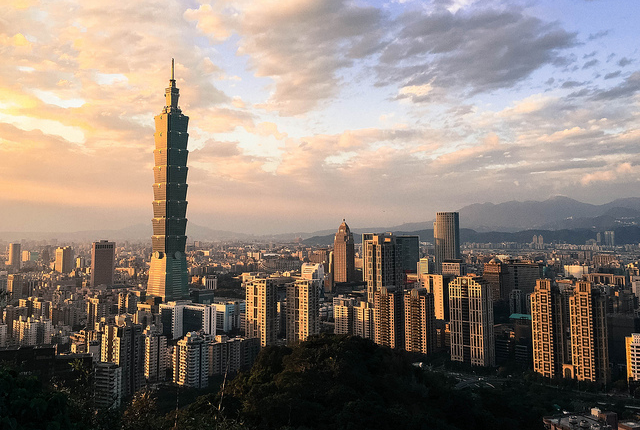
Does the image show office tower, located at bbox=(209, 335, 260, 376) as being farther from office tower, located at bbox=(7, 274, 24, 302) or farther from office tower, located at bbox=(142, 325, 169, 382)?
office tower, located at bbox=(7, 274, 24, 302)

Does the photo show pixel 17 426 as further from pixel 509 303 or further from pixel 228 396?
pixel 509 303

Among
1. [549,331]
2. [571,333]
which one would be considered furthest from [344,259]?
[571,333]

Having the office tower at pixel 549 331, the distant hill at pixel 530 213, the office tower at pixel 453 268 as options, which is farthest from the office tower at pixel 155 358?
the distant hill at pixel 530 213

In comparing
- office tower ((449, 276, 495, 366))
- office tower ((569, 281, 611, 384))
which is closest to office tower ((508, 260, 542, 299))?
office tower ((449, 276, 495, 366))

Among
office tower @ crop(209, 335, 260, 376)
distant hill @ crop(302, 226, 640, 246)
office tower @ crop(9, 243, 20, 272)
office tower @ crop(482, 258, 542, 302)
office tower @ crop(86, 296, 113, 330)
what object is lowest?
office tower @ crop(209, 335, 260, 376)

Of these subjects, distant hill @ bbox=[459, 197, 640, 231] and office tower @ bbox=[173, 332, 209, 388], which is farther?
distant hill @ bbox=[459, 197, 640, 231]

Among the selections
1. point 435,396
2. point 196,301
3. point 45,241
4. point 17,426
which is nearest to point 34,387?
point 17,426
